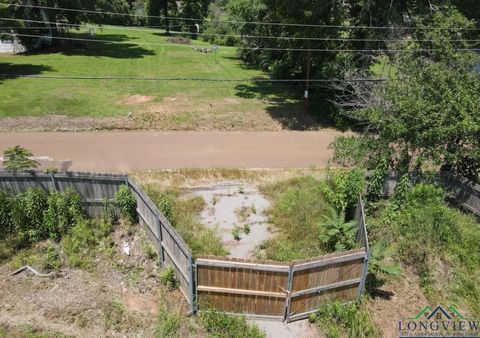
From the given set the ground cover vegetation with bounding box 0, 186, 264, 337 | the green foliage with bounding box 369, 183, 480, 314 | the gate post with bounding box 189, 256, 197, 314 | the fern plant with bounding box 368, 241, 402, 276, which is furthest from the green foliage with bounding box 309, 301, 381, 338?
the gate post with bounding box 189, 256, 197, 314

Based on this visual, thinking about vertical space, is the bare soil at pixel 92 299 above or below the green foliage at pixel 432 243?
below

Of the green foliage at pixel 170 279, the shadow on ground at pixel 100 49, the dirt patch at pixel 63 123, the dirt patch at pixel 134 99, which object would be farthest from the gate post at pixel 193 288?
the shadow on ground at pixel 100 49

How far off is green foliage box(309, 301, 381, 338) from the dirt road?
7.76 meters

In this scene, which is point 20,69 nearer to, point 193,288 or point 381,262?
point 193,288

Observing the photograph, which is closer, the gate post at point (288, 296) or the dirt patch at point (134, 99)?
the gate post at point (288, 296)

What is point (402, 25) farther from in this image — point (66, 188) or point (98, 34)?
point (98, 34)

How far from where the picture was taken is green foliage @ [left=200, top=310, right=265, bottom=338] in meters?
7.27

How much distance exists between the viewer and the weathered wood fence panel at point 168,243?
300 inches

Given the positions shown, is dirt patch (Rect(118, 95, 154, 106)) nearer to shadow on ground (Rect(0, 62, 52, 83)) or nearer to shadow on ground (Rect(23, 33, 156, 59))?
shadow on ground (Rect(0, 62, 52, 83))

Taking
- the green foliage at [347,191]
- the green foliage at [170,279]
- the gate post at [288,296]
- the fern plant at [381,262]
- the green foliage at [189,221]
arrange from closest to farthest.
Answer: the gate post at [288,296]
the fern plant at [381,262]
the green foliage at [170,279]
the green foliage at [189,221]
the green foliage at [347,191]

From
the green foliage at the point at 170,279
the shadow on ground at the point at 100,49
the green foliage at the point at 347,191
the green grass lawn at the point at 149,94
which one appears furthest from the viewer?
the shadow on ground at the point at 100,49

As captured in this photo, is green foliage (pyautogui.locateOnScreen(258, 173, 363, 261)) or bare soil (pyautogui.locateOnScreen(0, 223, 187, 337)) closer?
bare soil (pyautogui.locateOnScreen(0, 223, 187, 337))

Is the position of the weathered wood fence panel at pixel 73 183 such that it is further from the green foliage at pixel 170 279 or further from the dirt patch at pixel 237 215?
the green foliage at pixel 170 279

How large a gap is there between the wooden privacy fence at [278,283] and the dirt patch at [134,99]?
15.1 metres
